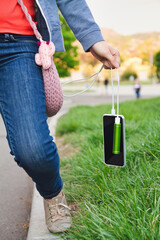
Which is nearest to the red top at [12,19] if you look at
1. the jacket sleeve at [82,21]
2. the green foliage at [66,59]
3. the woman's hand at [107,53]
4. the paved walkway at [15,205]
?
the jacket sleeve at [82,21]

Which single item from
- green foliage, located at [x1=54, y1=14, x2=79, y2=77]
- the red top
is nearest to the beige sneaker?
the red top

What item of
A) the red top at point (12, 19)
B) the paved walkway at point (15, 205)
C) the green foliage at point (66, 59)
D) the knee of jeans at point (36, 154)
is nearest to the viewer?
the knee of jeans at point (36, 154)

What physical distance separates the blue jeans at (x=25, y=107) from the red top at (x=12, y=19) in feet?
0.11

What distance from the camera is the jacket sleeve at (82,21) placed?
1.75m

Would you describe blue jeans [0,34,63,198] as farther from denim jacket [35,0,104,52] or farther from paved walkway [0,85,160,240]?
paved walkway [0,85,160,240]

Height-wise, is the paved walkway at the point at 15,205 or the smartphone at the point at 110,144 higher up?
the smartphone at the point at 110,144

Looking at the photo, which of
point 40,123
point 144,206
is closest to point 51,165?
point 40,123

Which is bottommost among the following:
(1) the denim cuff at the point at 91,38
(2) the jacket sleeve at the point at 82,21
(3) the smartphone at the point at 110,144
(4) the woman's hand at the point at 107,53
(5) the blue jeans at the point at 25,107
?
(3) the smartphone at the point at 110,144

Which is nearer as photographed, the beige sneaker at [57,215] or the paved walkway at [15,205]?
the beige sneaker at [57,215]

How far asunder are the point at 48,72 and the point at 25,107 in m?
0.28

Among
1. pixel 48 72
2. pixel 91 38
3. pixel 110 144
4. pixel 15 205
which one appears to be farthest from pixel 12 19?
pixel 15 205

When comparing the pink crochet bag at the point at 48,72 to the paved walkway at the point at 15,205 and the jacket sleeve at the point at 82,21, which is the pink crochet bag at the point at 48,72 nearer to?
the jacket sleeve at the point at 82,21

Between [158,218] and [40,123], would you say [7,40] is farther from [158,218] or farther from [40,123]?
[158,218]

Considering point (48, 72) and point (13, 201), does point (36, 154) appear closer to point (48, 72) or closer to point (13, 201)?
point (48, 72)
